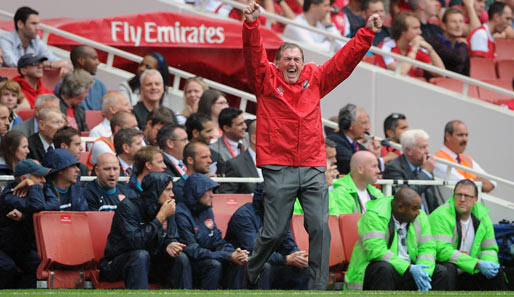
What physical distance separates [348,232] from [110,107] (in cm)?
338

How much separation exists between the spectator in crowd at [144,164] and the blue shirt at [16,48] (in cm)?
428

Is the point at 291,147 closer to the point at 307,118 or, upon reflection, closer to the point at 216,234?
the point at 307,118

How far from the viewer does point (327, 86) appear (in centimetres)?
944

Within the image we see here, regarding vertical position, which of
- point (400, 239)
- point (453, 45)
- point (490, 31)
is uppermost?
point (490, 31)

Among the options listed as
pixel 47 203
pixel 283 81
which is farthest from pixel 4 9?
pixel 283 81

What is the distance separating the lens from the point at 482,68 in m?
19.1

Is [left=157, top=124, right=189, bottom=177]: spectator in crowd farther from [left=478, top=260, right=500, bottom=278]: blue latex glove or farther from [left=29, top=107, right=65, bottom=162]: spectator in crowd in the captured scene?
[left=478, top=260, right=500, bottom=278]: blue latex glove

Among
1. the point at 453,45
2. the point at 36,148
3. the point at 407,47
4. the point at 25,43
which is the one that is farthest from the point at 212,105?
the point at 453,45

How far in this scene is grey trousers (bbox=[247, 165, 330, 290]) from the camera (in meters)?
9.20

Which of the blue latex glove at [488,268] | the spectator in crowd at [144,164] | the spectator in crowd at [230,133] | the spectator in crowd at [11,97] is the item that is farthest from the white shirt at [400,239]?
the spectator in crowd at [11,97]

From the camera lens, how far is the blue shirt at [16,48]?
1501cm

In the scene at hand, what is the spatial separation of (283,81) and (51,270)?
9.93 ft

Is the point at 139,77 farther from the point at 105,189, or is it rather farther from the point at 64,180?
the point at 64,180

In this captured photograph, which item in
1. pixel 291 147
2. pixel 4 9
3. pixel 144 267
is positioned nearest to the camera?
pixel 291 147
